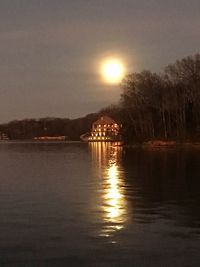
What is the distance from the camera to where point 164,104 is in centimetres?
10425

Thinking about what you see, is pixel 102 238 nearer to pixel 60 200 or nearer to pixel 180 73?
pixel 60 200

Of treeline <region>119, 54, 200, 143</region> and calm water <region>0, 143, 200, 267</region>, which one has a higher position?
treeline <region>119, 54, 200, 143</region>

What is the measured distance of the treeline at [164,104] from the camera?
4011 inches

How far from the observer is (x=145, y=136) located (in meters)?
108

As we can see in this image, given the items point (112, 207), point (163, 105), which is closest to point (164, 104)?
point (163, 105)

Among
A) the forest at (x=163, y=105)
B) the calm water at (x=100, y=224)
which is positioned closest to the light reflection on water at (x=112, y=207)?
the calm water at (x=100, y=224)

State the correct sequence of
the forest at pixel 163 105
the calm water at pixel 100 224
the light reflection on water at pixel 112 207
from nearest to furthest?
the calm water at pixel 100 224 < the light reflection on water at pixel 112 207 < the forest at pixel 163 105

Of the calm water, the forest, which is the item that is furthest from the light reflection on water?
the forest

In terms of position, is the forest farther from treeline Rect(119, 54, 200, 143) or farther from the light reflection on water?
the light reflection on water

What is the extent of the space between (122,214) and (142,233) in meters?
3.21

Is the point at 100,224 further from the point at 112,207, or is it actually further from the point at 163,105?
the point at 163,105

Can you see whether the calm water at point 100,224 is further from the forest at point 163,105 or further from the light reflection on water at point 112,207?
the forest at point 163,105

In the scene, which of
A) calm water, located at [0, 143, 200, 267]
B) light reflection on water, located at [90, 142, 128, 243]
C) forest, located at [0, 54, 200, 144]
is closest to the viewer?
calm water, located at [0, 143, 200, 267]

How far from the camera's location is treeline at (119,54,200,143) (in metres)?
102
